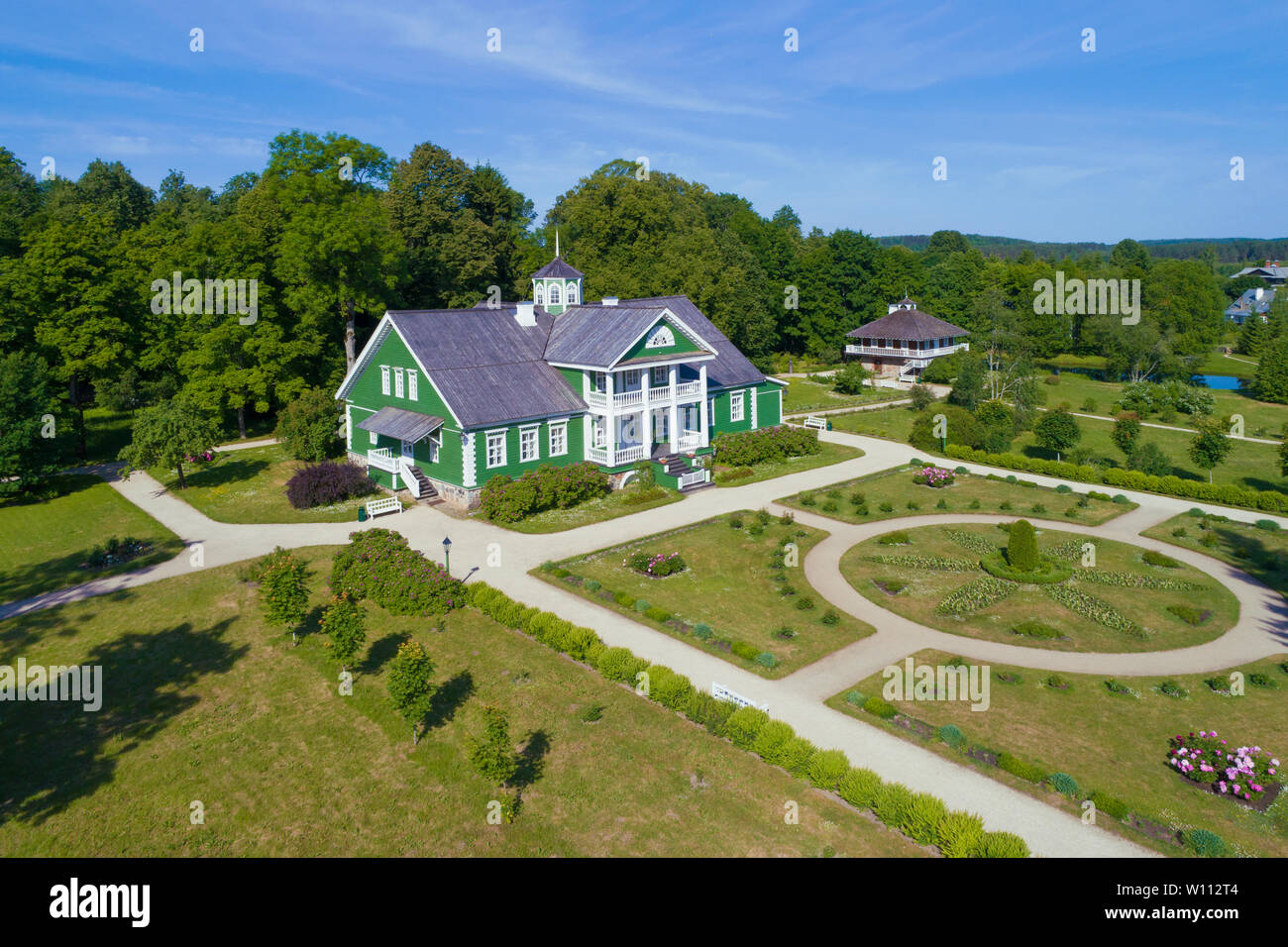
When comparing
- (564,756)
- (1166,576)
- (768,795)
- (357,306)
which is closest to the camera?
(768,795)

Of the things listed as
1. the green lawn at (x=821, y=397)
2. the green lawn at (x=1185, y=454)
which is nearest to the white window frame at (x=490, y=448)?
the green lawn at (x=821, y=397)

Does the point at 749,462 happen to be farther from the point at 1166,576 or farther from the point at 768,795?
the point at 768,795

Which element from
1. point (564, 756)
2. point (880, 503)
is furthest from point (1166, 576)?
point (564, 756)

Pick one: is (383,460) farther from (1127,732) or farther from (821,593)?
(1127,732)

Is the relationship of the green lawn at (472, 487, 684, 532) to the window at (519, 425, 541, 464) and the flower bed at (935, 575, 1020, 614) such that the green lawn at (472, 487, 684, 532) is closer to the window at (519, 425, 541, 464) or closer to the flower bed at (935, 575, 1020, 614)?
the window at (519, 425, 541, 464)

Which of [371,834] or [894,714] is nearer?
[371,834]

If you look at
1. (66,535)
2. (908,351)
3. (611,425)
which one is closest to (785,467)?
(611,425)
